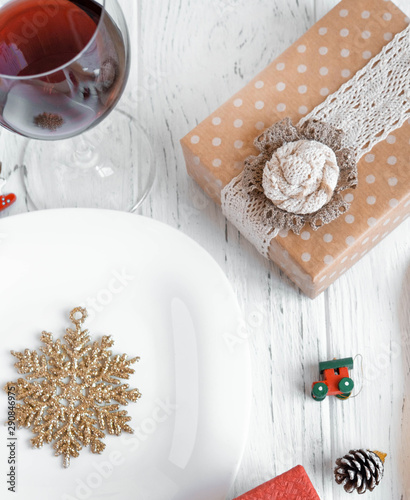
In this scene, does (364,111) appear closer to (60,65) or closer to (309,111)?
(309,111)

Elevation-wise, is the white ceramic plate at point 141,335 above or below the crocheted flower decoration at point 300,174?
below

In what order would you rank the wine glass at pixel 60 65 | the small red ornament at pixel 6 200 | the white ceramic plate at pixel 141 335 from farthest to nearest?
the small red ornament at pixel 6 200, the white ceramic plate at pixel 141 335, the wine glass at pixel 60 65

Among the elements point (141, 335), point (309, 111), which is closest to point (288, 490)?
point (141, 335)

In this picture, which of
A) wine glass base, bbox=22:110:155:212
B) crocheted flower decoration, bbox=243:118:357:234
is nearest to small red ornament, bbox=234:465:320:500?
crocheted flower decoration, bbox=243:118:357:234

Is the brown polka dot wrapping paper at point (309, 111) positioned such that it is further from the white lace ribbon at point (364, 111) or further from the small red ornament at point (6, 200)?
the small red ornament at point (6, 200)

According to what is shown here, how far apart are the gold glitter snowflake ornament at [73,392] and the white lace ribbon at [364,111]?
0.21m

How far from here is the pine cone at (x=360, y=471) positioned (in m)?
0.64

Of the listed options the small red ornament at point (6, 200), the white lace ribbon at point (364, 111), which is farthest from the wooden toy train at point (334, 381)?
the small red ornament at point (6, 200)

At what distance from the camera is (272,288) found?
0.73m

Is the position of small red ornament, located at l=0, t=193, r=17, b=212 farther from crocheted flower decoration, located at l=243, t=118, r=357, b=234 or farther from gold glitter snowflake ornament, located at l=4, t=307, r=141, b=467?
crocheted flower decoration, located at l=243, t=118, r=357, b=234

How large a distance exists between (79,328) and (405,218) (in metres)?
0.42

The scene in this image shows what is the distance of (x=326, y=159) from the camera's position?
615 mm

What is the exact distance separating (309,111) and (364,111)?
0.06m

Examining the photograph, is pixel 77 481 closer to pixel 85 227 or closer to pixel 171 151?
pixel 85 227
